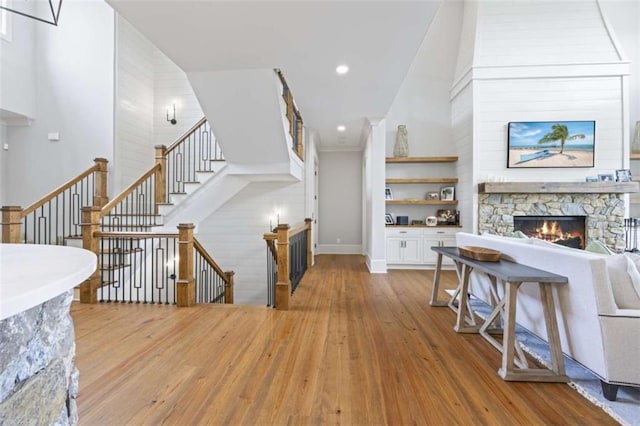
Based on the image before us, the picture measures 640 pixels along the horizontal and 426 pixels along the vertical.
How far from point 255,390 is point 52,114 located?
629 centimetres

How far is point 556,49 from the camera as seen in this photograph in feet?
17.5

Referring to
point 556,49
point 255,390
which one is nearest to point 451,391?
point 255,390

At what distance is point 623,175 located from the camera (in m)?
5.09

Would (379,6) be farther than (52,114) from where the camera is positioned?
No

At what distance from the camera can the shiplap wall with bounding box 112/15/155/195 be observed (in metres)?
5.35

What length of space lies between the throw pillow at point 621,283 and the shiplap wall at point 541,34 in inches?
187

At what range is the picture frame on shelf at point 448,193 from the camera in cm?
611

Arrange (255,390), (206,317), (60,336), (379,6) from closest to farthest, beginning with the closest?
(60,336) < (255,390) < (379,6) < (206,317)

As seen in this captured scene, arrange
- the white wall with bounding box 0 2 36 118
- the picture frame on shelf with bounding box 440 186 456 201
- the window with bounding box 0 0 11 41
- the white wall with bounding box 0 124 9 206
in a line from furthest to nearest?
the picture frame on shelf with bounding box 440 186 456 201 < the white wall with bounding box 0 124 9 206 < the white wall with bounding box 0 2 36 118 < the window with bounding box 0 0 11 41

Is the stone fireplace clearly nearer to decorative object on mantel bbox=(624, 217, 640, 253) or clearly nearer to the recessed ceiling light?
decorative object on mantel bbox=(624, 217, 640, 253)

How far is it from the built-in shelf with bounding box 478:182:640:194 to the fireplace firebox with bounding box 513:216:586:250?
20.1 inches

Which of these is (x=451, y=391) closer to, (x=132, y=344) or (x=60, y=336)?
(x=60, y=336)

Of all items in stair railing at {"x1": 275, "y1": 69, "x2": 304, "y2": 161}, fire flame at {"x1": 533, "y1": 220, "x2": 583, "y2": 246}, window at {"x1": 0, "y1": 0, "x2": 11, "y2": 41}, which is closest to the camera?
stair railing at {"x1": 275, "y1": 69, "x2": 304, "y2": 161}

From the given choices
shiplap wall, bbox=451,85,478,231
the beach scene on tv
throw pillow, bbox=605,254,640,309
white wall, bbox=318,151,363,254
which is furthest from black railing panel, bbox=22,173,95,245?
the beach scene on tv
